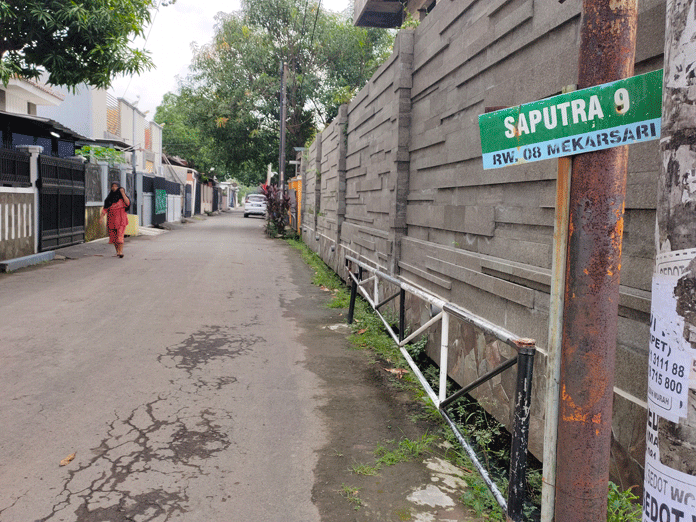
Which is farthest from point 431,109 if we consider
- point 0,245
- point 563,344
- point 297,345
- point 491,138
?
point 0,245

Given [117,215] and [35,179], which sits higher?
[35,179]

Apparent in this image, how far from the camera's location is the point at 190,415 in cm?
438

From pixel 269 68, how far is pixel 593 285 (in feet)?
98.8

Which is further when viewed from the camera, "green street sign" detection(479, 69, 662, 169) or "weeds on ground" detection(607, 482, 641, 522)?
"weeds on ground" detection(607, 482, 641, 522)

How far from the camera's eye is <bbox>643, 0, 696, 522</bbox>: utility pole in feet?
4.67

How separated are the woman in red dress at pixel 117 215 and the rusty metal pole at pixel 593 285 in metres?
13.8

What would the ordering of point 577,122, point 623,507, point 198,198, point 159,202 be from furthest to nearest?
point 198,198, point 159,202, point 623,507, point 577,122

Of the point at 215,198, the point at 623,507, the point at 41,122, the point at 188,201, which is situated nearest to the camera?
the point at 623,507

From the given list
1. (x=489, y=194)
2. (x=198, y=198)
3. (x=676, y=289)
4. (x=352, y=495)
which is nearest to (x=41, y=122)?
(x=489, y=194)

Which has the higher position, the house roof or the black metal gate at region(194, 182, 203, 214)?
the house roof

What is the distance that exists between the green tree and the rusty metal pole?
467 inches

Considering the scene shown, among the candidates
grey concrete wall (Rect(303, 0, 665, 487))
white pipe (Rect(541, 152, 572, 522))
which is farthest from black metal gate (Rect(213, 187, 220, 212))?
white pipe (Rect(541, 152, 572, 522))

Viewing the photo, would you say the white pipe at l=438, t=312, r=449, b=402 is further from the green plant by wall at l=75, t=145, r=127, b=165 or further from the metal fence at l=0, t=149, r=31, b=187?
the green plant by wall at l=75, t=145, r=127, b=165

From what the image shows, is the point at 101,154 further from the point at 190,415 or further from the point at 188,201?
the point at 188,201
